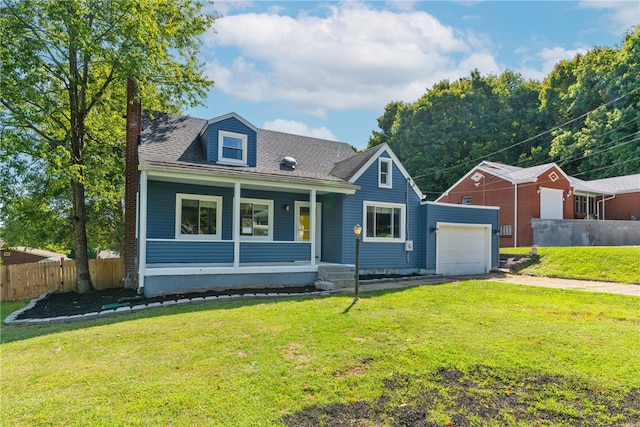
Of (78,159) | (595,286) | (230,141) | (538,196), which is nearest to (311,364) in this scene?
(230,141)

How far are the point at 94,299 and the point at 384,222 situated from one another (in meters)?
10.5

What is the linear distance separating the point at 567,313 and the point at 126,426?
27.1 ft

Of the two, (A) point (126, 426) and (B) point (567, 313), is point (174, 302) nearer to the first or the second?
(A) point (126, 426)

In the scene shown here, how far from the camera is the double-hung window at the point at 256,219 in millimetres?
13406

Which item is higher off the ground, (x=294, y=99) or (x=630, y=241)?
(x=294, y=99)

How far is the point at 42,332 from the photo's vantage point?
7.11 m

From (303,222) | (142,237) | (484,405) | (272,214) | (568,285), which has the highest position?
(272,214)

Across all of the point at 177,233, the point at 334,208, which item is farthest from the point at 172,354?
the point at 334,208

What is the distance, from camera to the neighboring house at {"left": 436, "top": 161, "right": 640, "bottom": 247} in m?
24.1

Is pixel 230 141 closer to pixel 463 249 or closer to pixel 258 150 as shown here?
pixel 258 150

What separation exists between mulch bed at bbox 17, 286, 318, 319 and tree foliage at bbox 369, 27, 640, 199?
34763mm

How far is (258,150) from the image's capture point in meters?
14.6

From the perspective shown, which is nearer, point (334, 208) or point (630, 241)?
point (334, 208)

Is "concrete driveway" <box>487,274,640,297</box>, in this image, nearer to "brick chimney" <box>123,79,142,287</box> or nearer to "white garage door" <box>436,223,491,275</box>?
"white garage door" <box>436,223,491,275</box>
